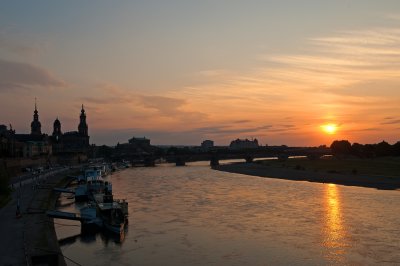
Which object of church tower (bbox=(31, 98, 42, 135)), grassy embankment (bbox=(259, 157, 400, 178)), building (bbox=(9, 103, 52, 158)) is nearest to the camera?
grassy embankment (bbox=(259, 157, 400, 178))

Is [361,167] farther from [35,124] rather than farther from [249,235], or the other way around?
[35,124]

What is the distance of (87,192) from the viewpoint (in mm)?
59031

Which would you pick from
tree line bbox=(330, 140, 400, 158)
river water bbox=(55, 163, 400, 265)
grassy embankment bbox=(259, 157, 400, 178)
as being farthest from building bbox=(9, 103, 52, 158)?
tree line bbox=(330, 140, 400, 158)

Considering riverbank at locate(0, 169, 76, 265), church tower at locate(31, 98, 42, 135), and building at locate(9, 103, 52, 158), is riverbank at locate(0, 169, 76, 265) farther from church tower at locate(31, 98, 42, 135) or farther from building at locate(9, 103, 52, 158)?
church tower at locate(31, 98, 42, 135)

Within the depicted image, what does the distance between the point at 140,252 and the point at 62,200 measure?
35.5 m

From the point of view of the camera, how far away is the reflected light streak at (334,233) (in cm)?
2803

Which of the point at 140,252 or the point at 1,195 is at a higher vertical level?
the point at 1,195

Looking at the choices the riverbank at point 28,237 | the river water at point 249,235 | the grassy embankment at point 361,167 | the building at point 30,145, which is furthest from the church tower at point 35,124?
the riverbank at point 28,237

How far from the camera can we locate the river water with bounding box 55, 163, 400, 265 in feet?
90.7

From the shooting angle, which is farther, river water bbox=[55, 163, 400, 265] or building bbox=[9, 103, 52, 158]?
building bbox=[9, 103, 52, 158]

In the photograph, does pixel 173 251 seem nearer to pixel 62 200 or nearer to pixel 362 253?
pixel 362 253

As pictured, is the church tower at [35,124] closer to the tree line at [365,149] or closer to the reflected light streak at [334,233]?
the tree line at [365,149]

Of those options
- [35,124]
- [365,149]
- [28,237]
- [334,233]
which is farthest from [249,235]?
[35,124]

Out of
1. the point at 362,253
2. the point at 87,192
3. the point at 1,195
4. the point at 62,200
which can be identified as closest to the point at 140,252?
the point at 362,253
